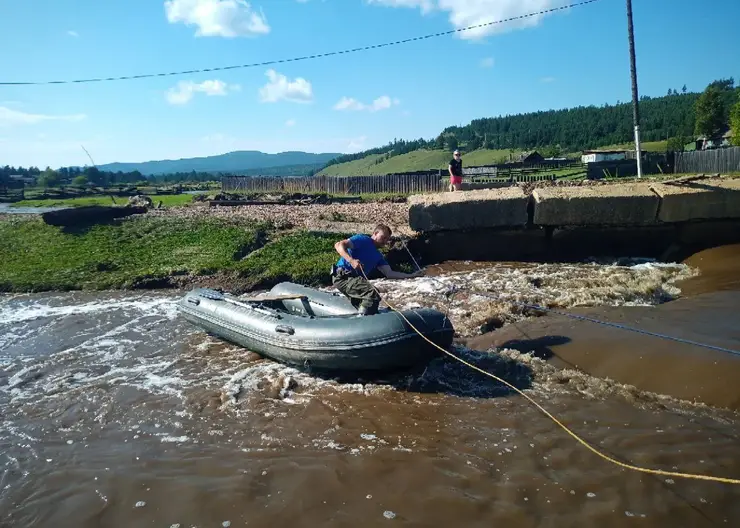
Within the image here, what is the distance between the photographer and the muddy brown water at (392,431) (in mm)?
4207

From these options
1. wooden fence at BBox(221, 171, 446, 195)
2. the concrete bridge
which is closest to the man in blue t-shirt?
the concrete bridge

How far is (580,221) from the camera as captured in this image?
471 inches

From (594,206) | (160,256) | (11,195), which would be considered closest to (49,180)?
(11,195)

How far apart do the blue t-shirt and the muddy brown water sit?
1.51 m

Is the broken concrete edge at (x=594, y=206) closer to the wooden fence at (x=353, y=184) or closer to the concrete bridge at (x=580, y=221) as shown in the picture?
the concrete bridge at (x=580, y=221)

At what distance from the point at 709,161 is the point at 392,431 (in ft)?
73.2

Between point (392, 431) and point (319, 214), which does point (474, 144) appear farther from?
point (392, 431)

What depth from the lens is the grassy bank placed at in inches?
473

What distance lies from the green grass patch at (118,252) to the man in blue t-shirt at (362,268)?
5730 millimetres

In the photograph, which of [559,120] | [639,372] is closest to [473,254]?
[639,372]

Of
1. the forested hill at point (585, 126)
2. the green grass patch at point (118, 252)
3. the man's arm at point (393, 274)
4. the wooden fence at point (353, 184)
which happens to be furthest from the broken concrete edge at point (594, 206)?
the forested hill at point (585, 126)

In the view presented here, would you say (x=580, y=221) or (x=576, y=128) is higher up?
(x=576, y=128)

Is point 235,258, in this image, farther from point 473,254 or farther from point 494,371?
point 494,371

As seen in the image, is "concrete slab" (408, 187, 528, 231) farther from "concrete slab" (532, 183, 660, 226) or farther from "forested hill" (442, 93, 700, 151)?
"forested hill" (442, 93, 700, 151)
